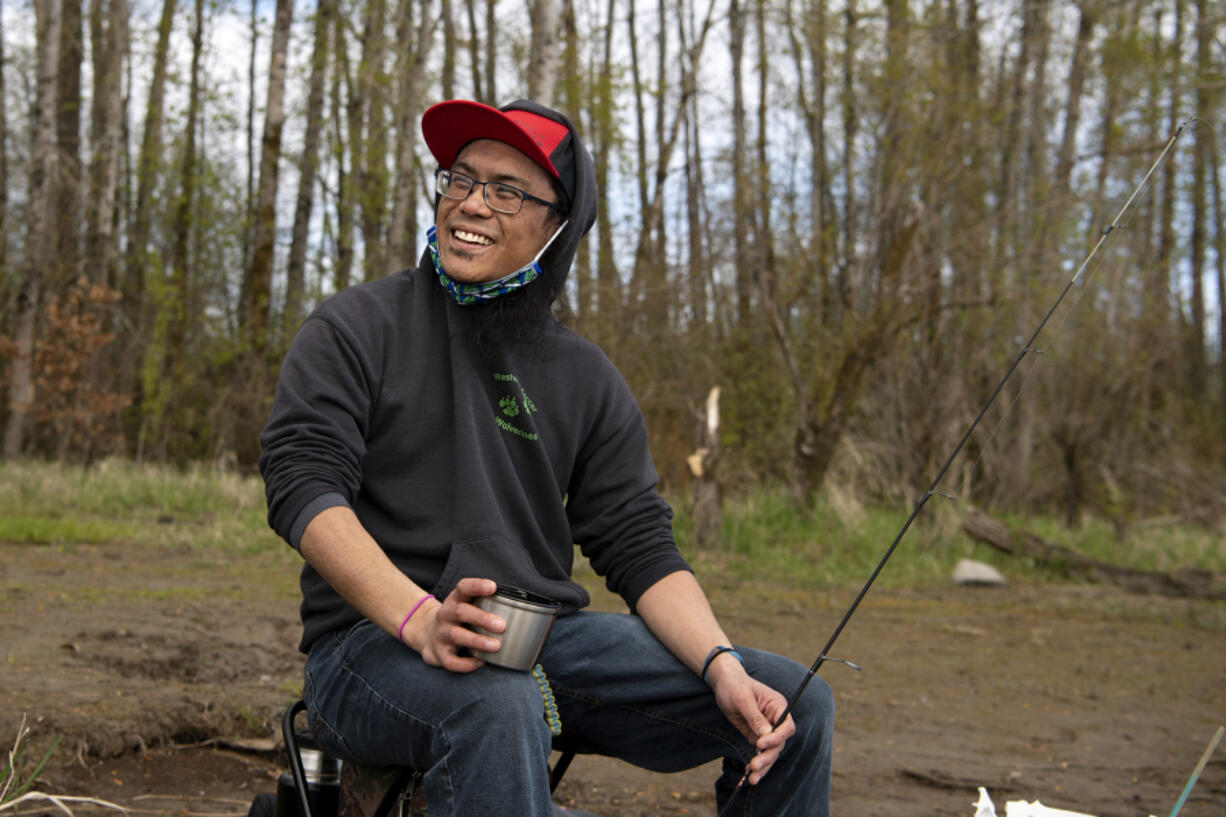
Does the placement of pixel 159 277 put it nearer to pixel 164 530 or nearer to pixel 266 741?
pixel 164 530

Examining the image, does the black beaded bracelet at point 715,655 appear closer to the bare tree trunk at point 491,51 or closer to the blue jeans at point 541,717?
the blue jeans at point 541,717

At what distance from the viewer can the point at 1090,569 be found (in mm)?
8938

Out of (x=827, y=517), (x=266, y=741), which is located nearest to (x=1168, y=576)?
(x=827, y=517)

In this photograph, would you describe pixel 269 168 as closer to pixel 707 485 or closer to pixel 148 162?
pixel 148 162

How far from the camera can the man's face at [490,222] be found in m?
2.52

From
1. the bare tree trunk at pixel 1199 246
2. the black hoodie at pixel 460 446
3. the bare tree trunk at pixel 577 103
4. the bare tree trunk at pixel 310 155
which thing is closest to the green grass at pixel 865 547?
the bare tree trunk at pixel 577 103

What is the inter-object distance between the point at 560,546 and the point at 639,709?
38cm

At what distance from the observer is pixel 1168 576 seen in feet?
28.2

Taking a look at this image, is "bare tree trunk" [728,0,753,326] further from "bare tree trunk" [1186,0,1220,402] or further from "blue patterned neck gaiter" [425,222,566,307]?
"blue patterned neck gaiter" [425,222,566,307]

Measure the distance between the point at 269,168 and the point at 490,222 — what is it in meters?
12.1

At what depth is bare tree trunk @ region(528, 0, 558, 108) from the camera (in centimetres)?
858

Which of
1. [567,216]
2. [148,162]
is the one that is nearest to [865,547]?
[567,216]

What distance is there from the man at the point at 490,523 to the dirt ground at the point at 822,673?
4.69 feet

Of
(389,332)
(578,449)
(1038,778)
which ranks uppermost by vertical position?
(389,332)
